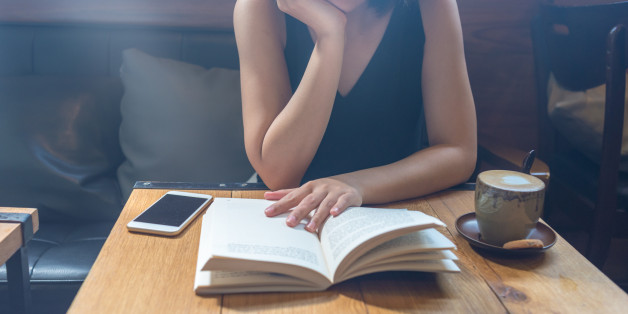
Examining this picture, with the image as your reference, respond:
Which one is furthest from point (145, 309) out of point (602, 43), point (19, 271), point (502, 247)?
point (602, 43)

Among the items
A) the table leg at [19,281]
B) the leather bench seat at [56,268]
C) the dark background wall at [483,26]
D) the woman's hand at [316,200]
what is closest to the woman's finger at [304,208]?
the woman's hand at [316,200]

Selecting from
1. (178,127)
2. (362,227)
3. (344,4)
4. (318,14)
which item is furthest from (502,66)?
(362,227)

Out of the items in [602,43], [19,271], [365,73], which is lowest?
[19,271]

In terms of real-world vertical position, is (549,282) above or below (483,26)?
below

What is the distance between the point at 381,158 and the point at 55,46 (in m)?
1.20

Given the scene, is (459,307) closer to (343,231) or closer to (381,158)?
(343,231)

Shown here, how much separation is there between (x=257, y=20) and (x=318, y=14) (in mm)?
178

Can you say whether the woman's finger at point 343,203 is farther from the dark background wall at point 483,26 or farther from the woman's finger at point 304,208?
the dark background wall at point 483,26

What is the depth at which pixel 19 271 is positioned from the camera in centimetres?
99

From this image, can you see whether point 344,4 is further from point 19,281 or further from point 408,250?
point 19,281

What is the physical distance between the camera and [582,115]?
1583 millimetres

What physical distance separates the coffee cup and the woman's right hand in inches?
19.5

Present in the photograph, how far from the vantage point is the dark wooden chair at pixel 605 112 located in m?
1.29

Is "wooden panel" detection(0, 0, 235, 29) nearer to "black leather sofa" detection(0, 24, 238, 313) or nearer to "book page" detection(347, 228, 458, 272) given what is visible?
"black leather sofa" detection(0, 24, 238, 313)
